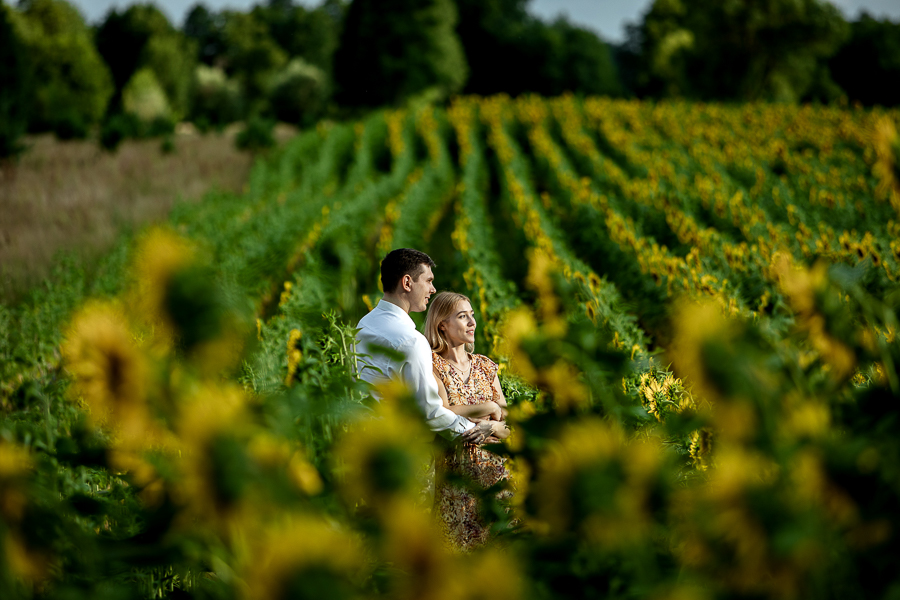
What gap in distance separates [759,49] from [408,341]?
3333 centimetres

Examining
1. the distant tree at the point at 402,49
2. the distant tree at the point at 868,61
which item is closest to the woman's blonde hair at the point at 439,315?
the distant tree at the point at 402,49

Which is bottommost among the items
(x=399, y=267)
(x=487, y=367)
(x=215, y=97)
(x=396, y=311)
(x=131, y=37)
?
(x=215, y=97)

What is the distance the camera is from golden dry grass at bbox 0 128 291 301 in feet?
30.0

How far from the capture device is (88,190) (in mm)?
13039

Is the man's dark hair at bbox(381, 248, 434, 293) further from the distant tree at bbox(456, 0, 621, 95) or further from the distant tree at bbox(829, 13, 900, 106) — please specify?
the distant tree at bbox(456, 0, 621, 95)

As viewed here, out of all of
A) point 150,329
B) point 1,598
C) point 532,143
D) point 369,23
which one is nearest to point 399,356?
point 1,598

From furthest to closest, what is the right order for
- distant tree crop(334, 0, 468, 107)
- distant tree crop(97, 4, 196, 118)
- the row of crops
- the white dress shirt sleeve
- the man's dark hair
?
distant tree crop(97, 4, 196, 118), distant tree crop(334, 0, 468, 107), the man's dark hair, the white dress shirt sleeve, the row of crops

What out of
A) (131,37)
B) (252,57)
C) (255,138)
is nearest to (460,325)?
(255,138)

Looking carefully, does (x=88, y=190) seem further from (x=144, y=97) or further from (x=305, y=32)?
(x=305, y=32)

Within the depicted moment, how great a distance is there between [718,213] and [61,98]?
31.6 m

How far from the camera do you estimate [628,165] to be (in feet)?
48.1

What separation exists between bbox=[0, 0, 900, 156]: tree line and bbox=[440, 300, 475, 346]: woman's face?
12221 millimetres

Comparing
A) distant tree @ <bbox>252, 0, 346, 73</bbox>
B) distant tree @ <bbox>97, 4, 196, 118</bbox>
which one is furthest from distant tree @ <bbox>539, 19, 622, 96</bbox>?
distant tree @ <bbox>97, 4, 196, 118</bbox>

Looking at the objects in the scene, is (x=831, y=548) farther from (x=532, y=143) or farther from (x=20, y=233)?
(x=532, y=143)
